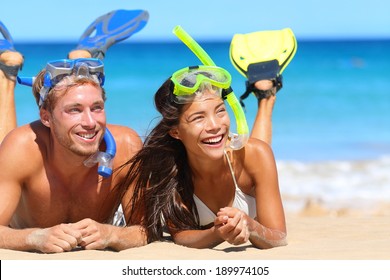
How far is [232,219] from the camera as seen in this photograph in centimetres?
486

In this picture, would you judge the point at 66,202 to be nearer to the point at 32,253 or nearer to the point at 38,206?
the point at 38,206

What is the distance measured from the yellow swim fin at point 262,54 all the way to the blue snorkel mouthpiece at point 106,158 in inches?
76.7

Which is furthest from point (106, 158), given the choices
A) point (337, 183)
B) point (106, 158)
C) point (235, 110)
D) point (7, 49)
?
point (337, 183)

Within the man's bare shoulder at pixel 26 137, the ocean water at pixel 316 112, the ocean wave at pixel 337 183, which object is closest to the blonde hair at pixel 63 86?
the man's bare shoulder at pixel 26 137

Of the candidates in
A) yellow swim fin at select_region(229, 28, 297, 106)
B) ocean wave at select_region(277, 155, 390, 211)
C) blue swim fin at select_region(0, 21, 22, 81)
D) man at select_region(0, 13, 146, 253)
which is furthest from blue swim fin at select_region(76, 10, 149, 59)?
ocean wave at select_region(277, 155, 390, 211)

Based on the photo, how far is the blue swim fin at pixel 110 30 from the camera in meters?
7.59

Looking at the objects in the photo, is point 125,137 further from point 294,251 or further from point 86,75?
point 294,251

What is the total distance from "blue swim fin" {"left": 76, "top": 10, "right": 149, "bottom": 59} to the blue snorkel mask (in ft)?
7.05

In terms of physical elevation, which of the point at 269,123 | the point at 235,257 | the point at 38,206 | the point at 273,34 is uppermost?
the point at 273,34

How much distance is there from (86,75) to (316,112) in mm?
16465

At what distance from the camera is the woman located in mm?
5254

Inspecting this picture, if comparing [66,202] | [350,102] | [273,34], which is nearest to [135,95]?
[350,102]

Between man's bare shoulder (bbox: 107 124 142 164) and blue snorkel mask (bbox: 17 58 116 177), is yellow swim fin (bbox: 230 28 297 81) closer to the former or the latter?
man's bare shoulder (bbox: 107 124 142 164)

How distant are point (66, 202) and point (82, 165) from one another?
Answer: 292 mm
